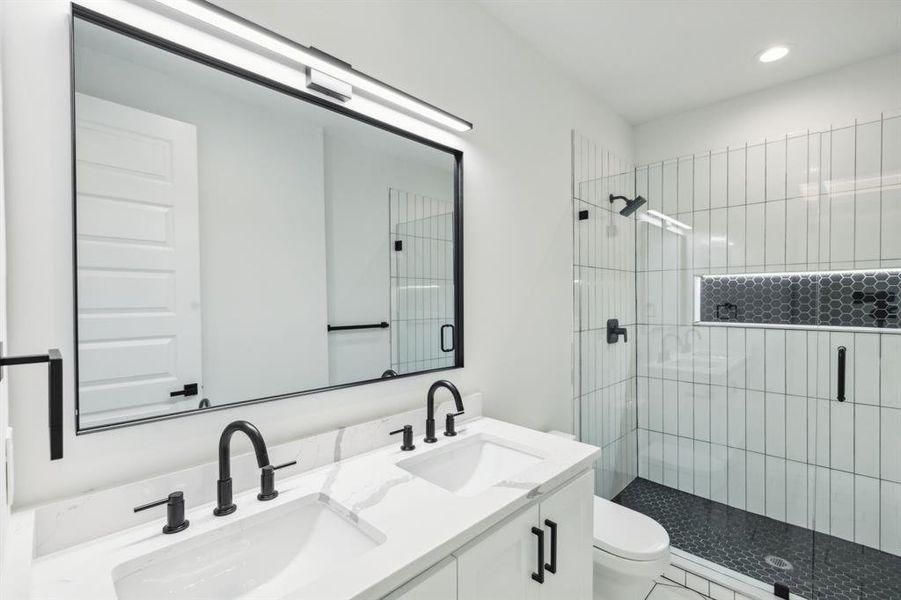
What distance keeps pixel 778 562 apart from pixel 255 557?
94.6 inches

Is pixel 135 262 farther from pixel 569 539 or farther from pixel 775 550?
pixel 775 550

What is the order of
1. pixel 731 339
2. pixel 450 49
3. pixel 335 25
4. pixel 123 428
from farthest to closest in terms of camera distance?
1. pixel 731 339
2. pixel 450 49
3. pixel 335 25
4. pixel 123 428

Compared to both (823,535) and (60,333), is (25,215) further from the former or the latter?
(823,535)

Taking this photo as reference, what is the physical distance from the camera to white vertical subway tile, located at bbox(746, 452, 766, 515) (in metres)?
2.30

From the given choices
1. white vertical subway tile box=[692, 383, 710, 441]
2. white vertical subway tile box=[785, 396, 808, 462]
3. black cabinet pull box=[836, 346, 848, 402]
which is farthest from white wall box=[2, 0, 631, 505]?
black cabinet pull box=[836, 346, 848, 402]

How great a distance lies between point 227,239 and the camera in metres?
1.11

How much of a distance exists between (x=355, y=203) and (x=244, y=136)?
1.24ft

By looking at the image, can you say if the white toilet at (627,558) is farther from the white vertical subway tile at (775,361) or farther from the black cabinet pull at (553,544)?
the white vertical subway tile at (775,361)

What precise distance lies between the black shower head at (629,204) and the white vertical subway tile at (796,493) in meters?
1.62

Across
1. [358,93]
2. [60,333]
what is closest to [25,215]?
[60,333]

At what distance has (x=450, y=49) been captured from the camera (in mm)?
1680

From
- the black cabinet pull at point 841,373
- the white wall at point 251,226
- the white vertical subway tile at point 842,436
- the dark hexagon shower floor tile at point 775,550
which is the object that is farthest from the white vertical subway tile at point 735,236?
the white wall at point 251,226

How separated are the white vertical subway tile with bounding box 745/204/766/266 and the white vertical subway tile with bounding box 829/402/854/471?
83 centimetres

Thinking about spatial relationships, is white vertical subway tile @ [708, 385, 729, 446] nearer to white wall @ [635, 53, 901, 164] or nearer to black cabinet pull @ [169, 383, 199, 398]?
A: white wall @ [635, 53, 901, 164]
